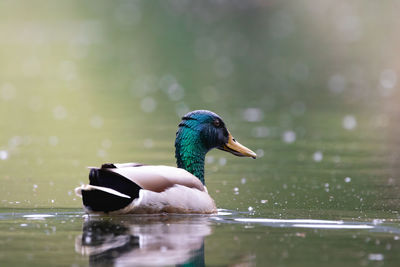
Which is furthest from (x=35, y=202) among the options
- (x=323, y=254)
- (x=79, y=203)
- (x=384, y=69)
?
(x=384, y=69)

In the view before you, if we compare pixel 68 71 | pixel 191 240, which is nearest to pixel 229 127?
pixel 191 240

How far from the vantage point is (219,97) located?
25.0 meters

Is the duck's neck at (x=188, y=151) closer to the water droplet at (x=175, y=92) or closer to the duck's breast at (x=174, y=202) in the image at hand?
the duck's breast at (x=174, y=202)

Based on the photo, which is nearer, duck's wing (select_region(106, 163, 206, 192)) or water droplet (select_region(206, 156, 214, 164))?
duck's wing (select_region(106, 163, 206, 192))

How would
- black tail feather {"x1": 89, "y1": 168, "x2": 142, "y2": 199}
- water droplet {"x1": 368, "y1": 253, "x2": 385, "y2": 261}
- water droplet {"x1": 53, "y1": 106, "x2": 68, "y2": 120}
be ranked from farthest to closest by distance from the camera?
water droplet {"x1": 53, "y1": 106, "x2": 68, "y2": 120} < black tail feather {"x1": 89, "y1": 168, "x2": 142, "y2": 199} < water droplet {"x1": 368, "y1": 253, "x2": 385, "y2": 261}

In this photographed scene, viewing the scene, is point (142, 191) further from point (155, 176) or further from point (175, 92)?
point (175, 92)

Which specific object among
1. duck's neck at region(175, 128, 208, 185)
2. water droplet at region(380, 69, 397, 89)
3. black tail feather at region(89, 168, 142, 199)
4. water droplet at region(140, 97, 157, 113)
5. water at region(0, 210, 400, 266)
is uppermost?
water droplet at region(380, 69, 397, 89)

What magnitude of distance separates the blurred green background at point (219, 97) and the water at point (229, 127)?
66 millimetres

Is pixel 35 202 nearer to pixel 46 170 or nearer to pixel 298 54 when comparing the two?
pixel 46 170

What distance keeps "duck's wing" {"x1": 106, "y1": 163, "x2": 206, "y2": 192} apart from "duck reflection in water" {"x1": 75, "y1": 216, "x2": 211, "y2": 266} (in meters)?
0.37

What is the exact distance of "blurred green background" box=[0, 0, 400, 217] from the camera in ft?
41.5

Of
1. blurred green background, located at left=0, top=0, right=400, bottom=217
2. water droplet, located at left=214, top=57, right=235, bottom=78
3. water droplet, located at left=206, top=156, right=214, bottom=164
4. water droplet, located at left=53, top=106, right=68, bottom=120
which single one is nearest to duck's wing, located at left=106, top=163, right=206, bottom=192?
blurred green background, located at left=0, top=0, right=400, bottom=217

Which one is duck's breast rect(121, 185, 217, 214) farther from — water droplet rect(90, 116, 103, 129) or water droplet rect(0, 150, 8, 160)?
water droplet rect(90, 116, 103, 129)

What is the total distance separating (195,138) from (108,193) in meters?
2.03
